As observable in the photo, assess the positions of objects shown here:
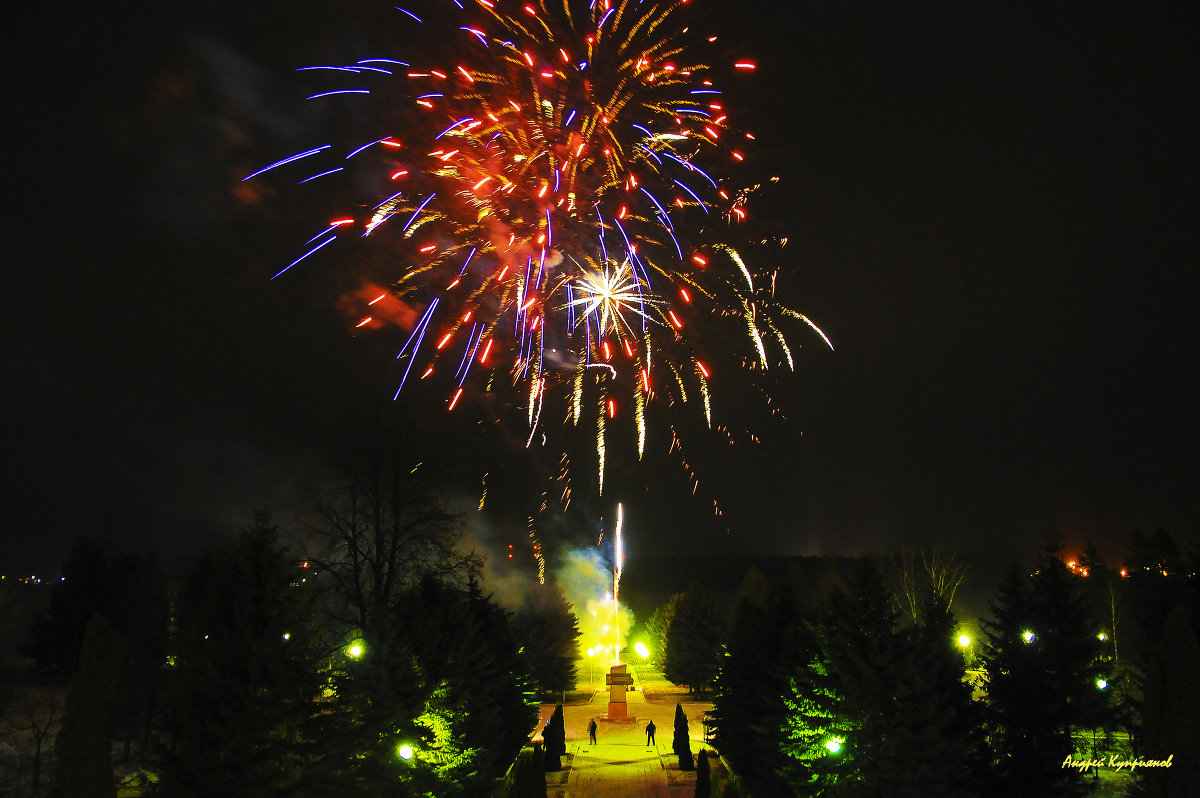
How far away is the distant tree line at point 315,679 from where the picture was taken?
38.1 feet

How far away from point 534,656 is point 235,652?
124ft

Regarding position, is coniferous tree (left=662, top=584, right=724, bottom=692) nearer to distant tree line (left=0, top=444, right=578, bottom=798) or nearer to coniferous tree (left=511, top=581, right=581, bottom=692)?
coniferous tree (left=511, top=581, right=581, bottom=692)

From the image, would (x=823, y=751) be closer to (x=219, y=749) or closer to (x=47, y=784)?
(x=219, y=749)

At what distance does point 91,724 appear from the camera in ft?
52.2

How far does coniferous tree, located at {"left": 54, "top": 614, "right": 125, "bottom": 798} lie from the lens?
15.4m

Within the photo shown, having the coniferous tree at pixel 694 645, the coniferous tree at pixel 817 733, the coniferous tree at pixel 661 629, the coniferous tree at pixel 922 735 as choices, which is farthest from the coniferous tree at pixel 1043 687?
the coniferous tree at pixel 661 629

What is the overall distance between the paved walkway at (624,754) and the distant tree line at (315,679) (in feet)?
9.11

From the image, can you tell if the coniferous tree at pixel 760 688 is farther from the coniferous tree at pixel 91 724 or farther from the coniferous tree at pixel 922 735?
the coniferous tree at pixel 91 724

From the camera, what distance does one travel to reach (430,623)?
69.9 ft

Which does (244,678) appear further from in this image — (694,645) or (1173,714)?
(694,645)

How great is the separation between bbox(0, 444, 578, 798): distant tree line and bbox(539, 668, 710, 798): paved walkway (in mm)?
2776

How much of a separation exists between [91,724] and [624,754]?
22.3 m

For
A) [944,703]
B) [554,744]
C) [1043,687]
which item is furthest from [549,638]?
[944,703]

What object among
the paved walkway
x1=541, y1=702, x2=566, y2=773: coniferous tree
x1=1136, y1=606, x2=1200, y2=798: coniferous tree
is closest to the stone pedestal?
the paved walkway
